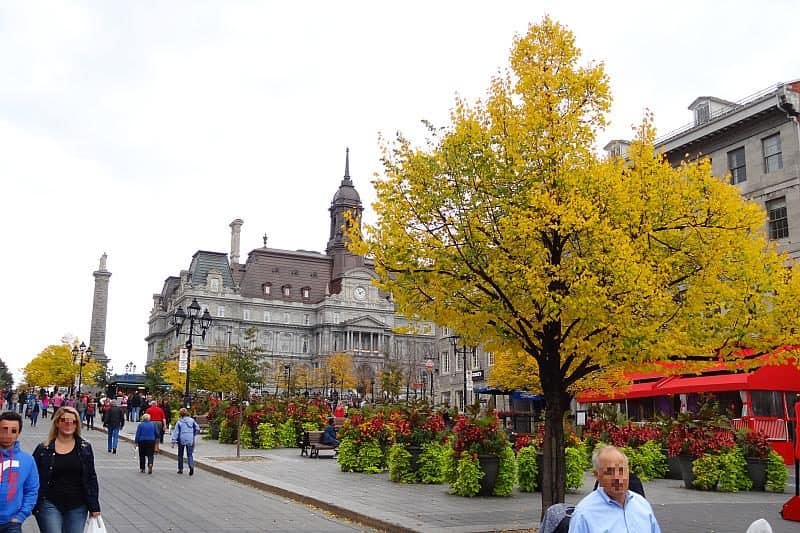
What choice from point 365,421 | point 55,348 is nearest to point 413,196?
point 365,421

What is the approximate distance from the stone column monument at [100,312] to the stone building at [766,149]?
321 feet

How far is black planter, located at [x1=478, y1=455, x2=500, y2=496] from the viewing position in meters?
15.6

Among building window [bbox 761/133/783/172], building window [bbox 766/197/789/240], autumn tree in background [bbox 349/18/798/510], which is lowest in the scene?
autumn tree in background [bbox 349/18/798/510]

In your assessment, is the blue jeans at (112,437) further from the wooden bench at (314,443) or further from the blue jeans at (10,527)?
the blue jeans at (10,527)

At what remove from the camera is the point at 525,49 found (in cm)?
1276

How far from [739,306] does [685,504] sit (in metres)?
4.29

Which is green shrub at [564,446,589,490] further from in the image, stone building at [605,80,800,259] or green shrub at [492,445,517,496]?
stone building at [605,80,800,259]

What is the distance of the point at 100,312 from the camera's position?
382 ft

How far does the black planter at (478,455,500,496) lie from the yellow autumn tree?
91.7 metres

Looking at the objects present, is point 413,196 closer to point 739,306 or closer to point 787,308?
point 739,306

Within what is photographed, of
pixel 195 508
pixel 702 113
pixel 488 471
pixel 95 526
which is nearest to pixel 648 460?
pixel 488 471

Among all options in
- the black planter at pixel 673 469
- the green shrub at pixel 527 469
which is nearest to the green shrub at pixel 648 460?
the black planter at pixel 673 469

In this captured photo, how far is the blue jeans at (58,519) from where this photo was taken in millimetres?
7016

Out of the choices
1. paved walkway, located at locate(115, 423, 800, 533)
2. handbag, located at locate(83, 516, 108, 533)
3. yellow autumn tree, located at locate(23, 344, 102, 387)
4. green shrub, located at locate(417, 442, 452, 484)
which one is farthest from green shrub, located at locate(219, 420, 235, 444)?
yellow autumn tree, located at locate(23, 344, 102, 387)
